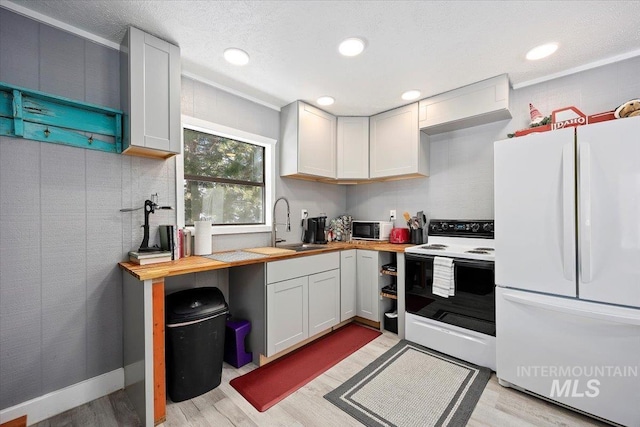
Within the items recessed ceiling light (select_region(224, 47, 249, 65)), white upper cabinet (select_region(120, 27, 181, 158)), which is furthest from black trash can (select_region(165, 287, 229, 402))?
recessed ceiling light (select_region(224, 47, 249, 65))

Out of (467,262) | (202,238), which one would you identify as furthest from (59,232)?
(467,262)

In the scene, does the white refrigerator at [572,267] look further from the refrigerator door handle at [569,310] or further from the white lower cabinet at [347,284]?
the white lower cabinet at [347,284]

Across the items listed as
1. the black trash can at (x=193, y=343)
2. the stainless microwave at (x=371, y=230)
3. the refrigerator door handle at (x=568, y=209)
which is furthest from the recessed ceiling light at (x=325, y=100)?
the black trash can at (x=193, y=343)

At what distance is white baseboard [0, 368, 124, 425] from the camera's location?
1.59 m

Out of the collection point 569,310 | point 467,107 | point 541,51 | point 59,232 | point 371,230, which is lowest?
point 569,310

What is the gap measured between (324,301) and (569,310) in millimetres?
1800

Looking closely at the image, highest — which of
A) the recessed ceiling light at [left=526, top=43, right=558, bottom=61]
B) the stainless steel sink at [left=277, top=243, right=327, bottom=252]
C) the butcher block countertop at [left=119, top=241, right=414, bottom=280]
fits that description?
the recessed ceiling light at [left=526, top=43, right=558, bottom=61]

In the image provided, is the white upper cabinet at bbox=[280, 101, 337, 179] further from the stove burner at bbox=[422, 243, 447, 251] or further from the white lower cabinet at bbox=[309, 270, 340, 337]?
the stove burner at bbox=[422, 243, 447, 251]

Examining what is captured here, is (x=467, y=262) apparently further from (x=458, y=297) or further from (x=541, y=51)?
(x=541, y=51)

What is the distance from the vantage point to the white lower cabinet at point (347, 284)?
2.85 m

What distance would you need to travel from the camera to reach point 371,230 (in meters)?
3.38

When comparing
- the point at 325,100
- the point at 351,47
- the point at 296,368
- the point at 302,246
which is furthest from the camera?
the point at 302,246

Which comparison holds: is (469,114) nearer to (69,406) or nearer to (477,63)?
(477,63)

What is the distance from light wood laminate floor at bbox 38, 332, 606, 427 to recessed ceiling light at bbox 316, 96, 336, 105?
2.62 meters
